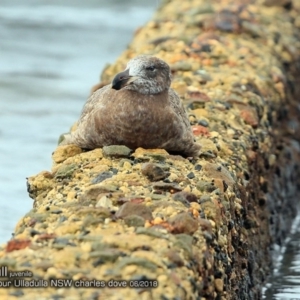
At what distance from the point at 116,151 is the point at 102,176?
408 millimetres

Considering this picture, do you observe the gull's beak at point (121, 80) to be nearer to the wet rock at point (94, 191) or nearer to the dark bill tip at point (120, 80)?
the dark bill tip at point (120, 80)

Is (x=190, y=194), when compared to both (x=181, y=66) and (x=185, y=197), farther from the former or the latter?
(x=181, y=66)

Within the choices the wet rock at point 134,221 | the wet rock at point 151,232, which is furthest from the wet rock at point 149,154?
the wet rock at point 151,232

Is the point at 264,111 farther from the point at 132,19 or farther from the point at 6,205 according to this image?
the point at 132,19

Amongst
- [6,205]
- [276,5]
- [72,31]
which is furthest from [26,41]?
[6,205]

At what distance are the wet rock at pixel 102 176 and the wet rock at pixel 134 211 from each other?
753mm

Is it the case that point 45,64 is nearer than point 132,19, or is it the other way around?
point 45,64

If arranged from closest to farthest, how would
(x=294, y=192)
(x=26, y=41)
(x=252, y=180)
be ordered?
(x=252, y=180)
(x=294, y=192)
(x=26, y=41)

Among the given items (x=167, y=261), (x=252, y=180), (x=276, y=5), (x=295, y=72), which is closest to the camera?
(x=167, y=261)

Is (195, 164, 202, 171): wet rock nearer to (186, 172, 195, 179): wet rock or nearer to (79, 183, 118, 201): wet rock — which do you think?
(186, 172, 195, 179): wet rock

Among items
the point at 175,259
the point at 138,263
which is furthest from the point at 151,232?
the point at 138,263

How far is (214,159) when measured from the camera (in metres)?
7.54

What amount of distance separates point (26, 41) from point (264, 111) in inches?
346

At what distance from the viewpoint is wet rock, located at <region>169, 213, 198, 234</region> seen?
226 inches
